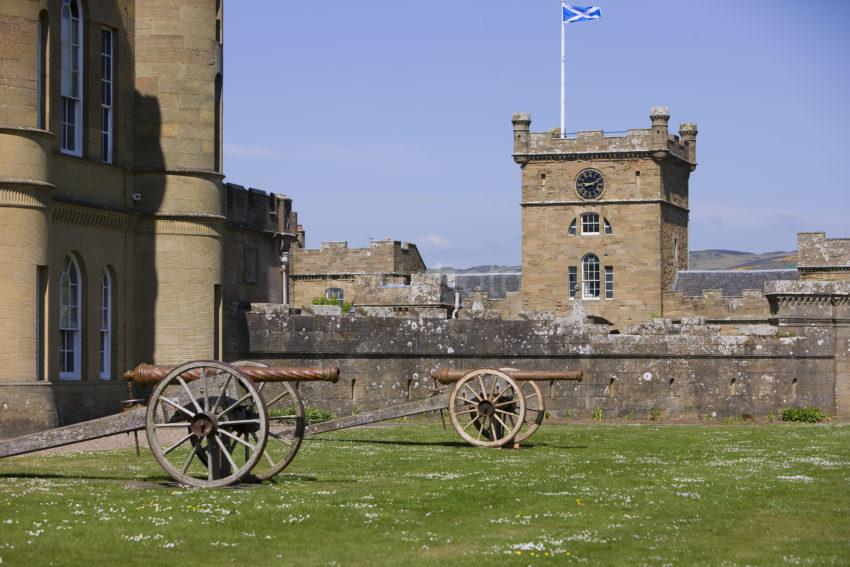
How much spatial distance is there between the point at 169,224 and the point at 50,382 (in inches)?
182

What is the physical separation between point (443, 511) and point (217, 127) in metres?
15.1

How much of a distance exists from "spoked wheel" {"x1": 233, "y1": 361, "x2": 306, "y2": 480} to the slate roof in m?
55.4

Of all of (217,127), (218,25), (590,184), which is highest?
(590,184)

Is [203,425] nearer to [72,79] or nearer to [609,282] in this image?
[72,79]

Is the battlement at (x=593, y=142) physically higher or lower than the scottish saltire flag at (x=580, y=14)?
lower

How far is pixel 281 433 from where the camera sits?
76.0 ft

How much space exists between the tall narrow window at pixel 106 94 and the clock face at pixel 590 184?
57603 mm

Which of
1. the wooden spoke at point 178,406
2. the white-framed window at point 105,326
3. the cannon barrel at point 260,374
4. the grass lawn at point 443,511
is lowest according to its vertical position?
the grass lawn at point 443,511

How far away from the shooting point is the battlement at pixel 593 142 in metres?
80.5

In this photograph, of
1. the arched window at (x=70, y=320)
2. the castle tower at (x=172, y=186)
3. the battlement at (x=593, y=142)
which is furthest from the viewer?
the battlement at (x=593, y=142)

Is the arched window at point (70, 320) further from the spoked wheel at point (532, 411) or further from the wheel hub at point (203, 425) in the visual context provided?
the wheel hub at point (203, 425)

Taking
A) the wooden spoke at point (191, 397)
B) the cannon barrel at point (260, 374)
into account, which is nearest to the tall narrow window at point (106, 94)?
the cannon barrel at point (260, 374)

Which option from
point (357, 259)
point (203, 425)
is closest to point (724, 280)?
point (357, 259)

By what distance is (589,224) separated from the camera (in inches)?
3231
